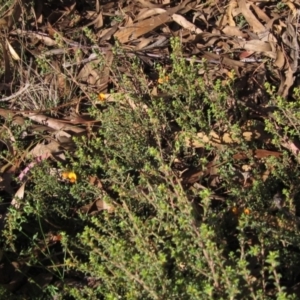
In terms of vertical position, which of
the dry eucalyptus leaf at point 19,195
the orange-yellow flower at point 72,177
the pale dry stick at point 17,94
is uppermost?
the orange-yellow flower at point 72,177

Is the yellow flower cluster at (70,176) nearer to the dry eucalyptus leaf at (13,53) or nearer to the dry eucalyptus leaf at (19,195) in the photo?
the dry eucalyptus leaf at (19,195)

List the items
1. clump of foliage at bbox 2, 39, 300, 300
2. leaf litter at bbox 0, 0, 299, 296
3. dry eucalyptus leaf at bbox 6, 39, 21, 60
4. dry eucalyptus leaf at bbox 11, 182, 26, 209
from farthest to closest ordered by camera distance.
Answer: dry eucalyptus leaf at bbox 6, 39, 21, 60, leaf litter at bbox 0, 0, 299, 296, dry eucalyptus leaf at bbox 11, 182, 26, 209, clump of foliage at bbox 2, 39, 300, 300

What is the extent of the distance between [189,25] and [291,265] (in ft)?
6.34

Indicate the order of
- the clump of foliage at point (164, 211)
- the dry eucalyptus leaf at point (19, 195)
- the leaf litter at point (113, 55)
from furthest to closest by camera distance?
the leaf litter at point (113, 55), the dry eucalyptus leaf at point (19, 195), the clump of foliage at point (164, 211)

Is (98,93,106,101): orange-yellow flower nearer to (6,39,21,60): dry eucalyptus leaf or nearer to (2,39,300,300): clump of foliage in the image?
(2,39,300,300): clump of foliage

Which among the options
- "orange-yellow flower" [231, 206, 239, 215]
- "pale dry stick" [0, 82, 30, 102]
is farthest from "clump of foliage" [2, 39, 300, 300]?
"pale dry stick" [0, 82, 30, 102]

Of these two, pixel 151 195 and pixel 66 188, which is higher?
pixel 151 195

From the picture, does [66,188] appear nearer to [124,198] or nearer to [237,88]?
[124,198]

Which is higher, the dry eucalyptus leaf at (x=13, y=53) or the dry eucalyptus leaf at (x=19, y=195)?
the dry eucalyptus leaf at (x=13, y=53)

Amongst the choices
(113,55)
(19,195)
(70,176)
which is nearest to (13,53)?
(113,55)

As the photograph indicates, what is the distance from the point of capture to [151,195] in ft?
9.16

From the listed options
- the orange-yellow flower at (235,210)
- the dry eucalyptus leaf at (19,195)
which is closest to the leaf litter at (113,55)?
the dry eucalyptus leaf at (19,195)

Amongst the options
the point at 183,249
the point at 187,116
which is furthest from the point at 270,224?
the point at 187,116

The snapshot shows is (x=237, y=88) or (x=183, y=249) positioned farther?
(x=237, y=88)
